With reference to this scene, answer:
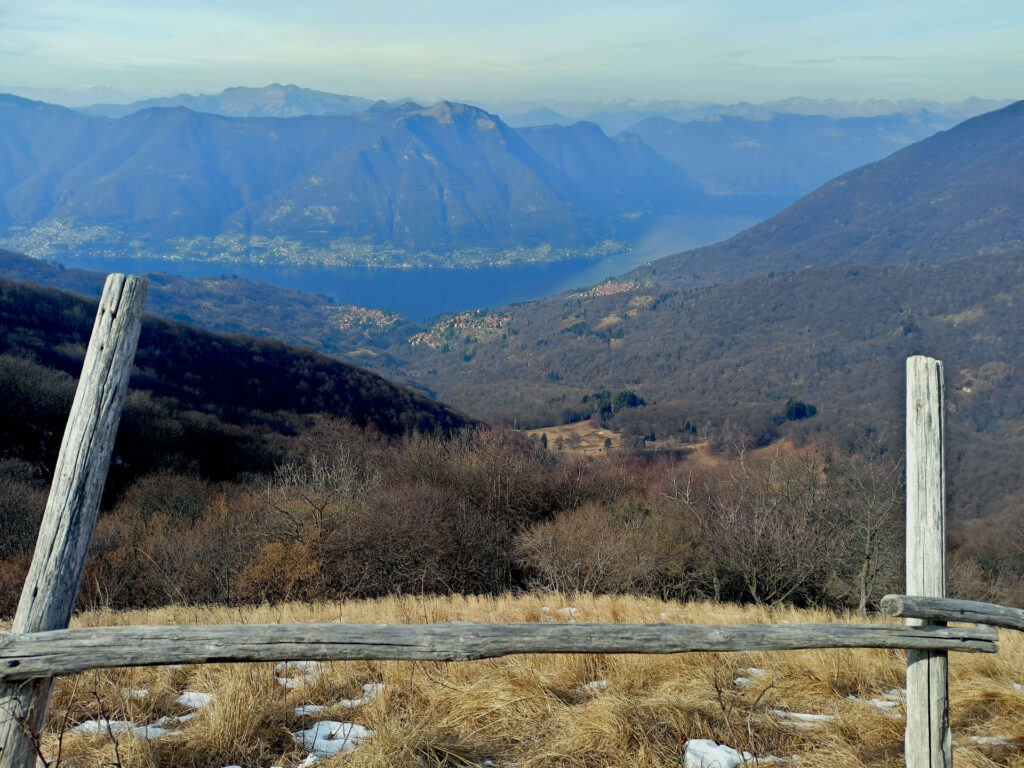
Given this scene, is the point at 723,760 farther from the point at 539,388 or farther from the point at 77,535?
the point at 539,388

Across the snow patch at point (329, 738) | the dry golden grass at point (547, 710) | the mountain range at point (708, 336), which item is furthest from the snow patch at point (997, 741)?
the mountain range at point (708, 336)

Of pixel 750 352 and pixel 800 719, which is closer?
pixel 800 719

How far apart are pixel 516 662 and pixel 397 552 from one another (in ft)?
53.5

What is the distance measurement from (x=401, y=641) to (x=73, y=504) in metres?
1.88

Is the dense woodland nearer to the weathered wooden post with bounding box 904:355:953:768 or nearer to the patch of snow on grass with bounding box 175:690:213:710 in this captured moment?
the patch of snow on grass with bounding box 175:690:213:710

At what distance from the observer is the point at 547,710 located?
4395 mm

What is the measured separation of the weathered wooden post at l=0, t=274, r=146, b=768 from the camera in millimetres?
3273

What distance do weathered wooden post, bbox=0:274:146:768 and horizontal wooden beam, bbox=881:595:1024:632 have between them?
4317mm

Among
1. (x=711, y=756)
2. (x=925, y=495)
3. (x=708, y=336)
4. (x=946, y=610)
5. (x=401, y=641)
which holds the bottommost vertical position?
(x=708, y=336)

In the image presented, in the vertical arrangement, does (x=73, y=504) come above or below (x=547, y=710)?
above

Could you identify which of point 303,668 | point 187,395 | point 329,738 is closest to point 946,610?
point 329,738

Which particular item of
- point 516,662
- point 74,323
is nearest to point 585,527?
point 516,662

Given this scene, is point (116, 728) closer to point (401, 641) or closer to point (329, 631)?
point (329, 631)

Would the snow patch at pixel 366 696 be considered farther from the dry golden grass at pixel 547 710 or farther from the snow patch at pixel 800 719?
the snow patch at pixel 800 719
